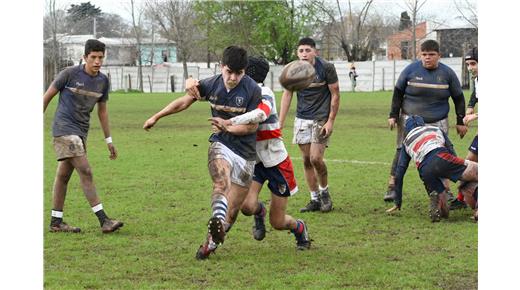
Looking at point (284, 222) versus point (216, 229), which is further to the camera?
point (284, 222)

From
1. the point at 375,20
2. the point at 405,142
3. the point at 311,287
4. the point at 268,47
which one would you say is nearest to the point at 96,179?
the point at 405,142

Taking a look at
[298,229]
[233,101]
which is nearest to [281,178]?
[298,229]

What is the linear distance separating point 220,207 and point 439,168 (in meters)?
3.44

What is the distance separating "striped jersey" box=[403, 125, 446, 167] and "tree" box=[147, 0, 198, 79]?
103ft

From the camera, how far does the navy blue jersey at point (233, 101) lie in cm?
752

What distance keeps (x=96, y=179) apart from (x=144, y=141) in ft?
22.1

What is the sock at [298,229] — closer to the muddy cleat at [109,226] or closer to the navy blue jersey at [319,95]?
the muddy cleat at [109,226]

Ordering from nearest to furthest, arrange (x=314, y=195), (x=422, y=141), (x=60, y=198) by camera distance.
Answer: (x=60, y=198) < (x=422, y=141) < (x=314, y=195)

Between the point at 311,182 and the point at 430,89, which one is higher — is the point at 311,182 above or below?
below

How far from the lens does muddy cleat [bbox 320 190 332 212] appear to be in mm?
10398

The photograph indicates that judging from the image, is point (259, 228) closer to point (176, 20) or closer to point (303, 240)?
point (303, 240)

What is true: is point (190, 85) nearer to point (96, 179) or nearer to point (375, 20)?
point (96, 179)

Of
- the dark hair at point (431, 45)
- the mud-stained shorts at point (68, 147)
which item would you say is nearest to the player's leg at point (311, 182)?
the dark hair at point (431, 45)

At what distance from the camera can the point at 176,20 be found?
46.7 meters
